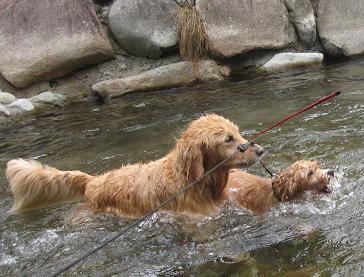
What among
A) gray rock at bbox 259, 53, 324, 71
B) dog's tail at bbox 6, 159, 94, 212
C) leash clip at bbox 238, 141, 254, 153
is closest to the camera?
leash clip at bbox 238, 141, 254, 153

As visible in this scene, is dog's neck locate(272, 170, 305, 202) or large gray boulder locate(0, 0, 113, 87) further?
large gray boulder locate(0, 0, 113, 87)

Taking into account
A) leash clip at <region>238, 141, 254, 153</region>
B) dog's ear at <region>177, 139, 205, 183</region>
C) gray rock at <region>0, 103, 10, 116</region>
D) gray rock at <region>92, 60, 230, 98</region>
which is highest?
leash clip at <region>238, 141, 254, 153</region>

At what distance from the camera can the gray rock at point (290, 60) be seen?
11.0m

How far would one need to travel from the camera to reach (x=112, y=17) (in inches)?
444

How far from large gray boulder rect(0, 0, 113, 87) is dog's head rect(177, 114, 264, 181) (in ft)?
21.0

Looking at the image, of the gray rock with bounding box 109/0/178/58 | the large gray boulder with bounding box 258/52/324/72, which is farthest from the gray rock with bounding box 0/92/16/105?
the large gray boulder with bounding box 258/52/324/72

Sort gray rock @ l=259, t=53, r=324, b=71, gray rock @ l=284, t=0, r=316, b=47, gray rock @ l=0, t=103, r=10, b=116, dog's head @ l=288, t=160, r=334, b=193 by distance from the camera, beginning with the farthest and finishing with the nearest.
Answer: gray rock @ l=284, t=0, r=316, b=47 < gray rock @ l=259, t=53, r=324, b=71 < gray rock @ l=0, t=103, r=10, b=116 < dog's head @ l=288, t=160, r=334, b=193

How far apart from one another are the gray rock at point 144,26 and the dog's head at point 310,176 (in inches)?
257

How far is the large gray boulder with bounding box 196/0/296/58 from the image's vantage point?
11078 mm

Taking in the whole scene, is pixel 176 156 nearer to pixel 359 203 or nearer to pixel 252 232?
pixel 252 232

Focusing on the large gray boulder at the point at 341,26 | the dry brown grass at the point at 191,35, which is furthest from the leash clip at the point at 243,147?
the large gray boulder at the point at 341,26

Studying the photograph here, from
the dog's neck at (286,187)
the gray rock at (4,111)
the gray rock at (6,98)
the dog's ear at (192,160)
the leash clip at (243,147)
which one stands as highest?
the leash clip at (243,147)

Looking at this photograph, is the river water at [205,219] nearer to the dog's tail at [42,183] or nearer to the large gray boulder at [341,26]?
the dog's tail at [42,183]

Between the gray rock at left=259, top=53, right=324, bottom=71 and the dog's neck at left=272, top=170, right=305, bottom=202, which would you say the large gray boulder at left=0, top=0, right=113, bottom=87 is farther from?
the dog's neck at left=272, top=170, right=305, bottom=202
